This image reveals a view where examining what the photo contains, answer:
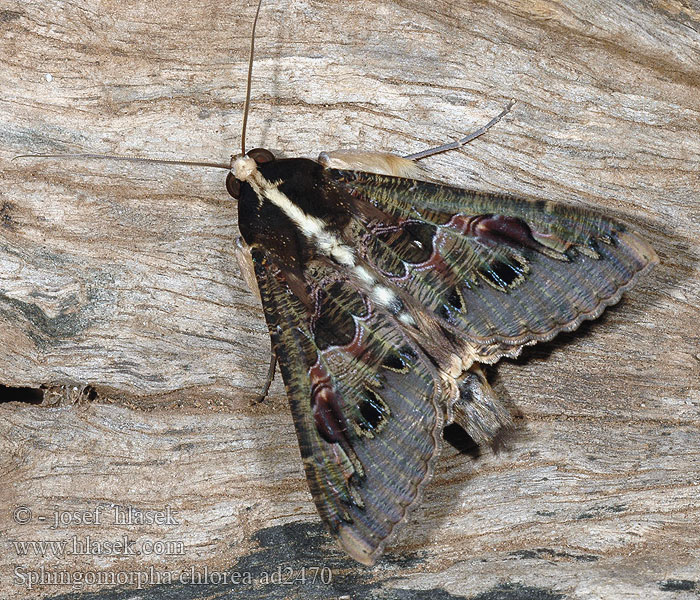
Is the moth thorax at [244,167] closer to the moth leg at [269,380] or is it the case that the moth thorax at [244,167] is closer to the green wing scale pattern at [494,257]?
the green wing scale pattern at [494,257]

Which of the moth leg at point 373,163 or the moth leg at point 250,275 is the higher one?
the moth leg at point 373,163

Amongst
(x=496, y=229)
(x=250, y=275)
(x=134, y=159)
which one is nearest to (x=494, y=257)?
(x=496, y=229)

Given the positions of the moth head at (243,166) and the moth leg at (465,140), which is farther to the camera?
the moth leg at (465,140)

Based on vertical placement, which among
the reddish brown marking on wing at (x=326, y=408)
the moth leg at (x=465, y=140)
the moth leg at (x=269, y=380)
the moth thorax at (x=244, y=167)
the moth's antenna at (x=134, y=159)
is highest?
the moth leg at (x=465, y=140)

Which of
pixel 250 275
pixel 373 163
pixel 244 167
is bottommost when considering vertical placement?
pixel 250 275

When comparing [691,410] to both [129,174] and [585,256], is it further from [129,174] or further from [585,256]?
[129,174]

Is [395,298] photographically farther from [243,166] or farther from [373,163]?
[243,166]

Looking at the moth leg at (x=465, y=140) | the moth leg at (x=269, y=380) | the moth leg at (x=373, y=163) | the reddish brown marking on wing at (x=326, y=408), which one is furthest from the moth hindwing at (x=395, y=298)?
the moth leg at (x=465, y=140)

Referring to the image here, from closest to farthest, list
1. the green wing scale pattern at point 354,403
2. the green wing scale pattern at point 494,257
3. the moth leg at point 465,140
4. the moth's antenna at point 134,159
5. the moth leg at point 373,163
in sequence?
the green wing scale pattern at point 354,403
the green wing scale pattern at point 494,257
the moth's antenna at point 134,159
the moth leg at point 373,163
the moth leg at point 465,140
